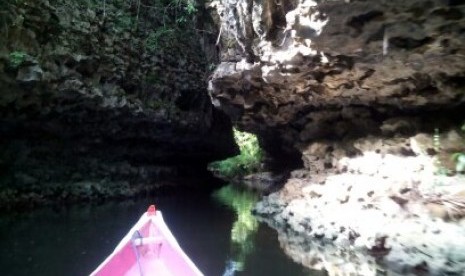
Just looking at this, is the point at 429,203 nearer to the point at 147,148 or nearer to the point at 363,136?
the point at 363,136

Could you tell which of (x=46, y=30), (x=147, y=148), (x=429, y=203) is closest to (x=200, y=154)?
(x=147, y=148)

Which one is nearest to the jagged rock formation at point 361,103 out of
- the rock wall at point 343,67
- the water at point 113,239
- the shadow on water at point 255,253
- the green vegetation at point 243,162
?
the rock wall at point 343,67

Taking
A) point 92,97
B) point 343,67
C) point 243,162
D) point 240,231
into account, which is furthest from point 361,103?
point 243,162

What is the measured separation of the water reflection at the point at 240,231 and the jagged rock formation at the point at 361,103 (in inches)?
27.1

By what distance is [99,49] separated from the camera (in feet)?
35.3

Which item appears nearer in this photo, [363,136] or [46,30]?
[363,136]

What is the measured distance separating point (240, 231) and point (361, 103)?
3.56 m

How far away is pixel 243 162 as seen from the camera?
21891mm

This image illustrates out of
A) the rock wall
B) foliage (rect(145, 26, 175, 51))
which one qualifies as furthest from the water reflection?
foliage (rect(145, 26, 175, 51))

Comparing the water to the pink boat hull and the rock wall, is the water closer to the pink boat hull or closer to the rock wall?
the pink boat hull

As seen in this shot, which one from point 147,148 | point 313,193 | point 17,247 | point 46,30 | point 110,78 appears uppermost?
point 46,30

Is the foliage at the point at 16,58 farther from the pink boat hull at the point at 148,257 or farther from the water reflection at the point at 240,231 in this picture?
the pink boat hull at the point at 148,257

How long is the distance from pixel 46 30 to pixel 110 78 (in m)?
2.05

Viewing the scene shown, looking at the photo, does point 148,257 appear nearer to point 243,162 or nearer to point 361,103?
point 361,103
